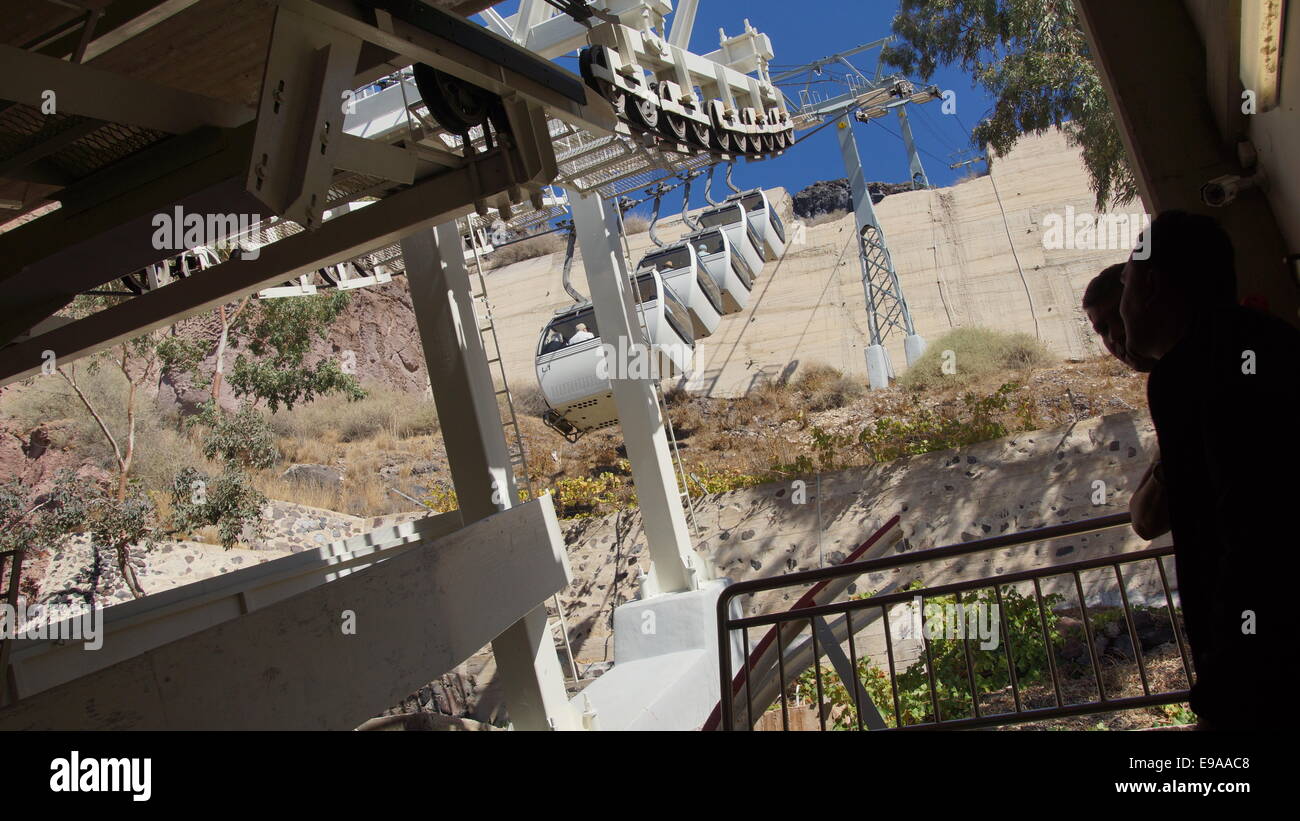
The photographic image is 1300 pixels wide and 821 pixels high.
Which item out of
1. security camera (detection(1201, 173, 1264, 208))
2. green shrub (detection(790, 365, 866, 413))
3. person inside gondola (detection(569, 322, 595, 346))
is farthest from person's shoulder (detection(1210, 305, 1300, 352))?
green shrub (detection(790, 365, 866, 413))

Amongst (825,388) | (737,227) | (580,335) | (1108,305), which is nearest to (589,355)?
(580,335)

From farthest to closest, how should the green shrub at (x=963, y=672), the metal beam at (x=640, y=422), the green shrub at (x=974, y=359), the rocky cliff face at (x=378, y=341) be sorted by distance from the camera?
the rocky cliff face at (x=378, y=341) → the green shrub at (x=974, y=359) → the metal beam at (x=640, y=422) → the green shrub at (x=963, y=672)

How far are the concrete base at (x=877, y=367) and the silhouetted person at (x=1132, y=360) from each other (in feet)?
66.6

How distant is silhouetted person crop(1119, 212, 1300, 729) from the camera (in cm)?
131

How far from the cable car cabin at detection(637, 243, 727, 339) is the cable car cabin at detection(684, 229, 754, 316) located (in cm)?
30

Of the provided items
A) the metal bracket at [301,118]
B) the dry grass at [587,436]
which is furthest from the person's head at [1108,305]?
the dry grass at [587,436]

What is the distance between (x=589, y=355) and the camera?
1481 cm

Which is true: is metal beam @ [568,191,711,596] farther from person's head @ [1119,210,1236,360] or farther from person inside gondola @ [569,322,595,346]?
person's head @ [1119,210,1236,360]

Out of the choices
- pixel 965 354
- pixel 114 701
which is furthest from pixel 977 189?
pixel 114 701

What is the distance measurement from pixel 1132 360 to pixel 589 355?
13139 millimetres

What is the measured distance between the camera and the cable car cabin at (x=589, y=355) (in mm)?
14867

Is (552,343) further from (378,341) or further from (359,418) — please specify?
(378,341)

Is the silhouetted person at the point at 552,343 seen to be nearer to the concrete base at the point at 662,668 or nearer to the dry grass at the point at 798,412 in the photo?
the dry grass at the point at 798,412

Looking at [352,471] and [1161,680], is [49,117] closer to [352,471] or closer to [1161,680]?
[1161,680]
